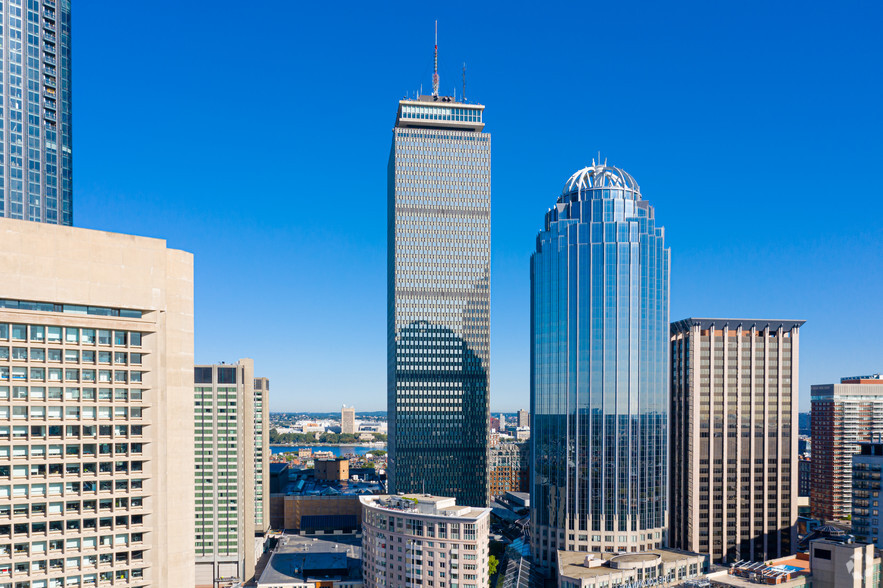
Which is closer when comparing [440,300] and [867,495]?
[867,495]

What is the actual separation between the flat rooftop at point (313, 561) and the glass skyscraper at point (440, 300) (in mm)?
23973

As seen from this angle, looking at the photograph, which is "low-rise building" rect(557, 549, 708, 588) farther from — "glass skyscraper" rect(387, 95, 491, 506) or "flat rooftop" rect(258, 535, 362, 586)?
"glass skyscraper" rect(387, 95, 491, 506)

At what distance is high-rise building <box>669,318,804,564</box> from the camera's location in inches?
5906

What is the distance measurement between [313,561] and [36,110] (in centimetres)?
10290

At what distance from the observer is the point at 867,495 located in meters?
130

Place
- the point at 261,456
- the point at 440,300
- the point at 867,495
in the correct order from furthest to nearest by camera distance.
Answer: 1. the point at 261,456
2. the point at 440,300
3. the point at 867,495

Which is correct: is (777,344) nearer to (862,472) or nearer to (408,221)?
(862,472)

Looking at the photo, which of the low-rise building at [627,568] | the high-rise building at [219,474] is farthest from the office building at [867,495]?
the high-rise building at [219,474]

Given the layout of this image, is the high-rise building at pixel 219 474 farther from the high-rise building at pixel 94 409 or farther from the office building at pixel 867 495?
the office building at pixel 867 495

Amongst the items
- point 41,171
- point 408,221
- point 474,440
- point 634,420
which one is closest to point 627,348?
point 634,420

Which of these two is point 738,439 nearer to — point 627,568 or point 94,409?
point 627,568

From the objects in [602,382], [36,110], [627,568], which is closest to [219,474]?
[36,110]

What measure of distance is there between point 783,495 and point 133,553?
5776 inches

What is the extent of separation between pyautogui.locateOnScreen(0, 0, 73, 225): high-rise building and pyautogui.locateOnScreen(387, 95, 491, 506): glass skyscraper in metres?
86.7
